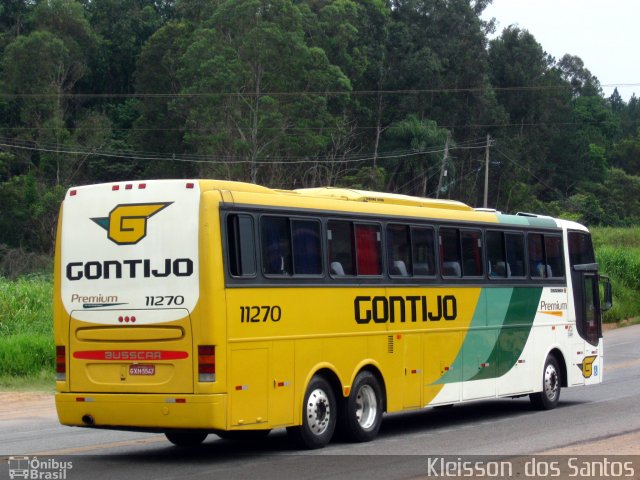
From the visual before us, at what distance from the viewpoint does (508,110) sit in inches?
3610

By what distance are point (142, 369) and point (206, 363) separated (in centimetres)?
84

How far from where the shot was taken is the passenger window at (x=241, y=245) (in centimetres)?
1266

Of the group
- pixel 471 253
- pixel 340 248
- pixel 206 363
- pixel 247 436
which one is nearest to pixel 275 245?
pixel 340 248

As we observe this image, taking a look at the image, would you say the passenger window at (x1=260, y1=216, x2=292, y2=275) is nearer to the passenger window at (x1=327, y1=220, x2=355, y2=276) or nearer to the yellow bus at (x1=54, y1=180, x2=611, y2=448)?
the yellow bus at (x1=54, y1=180, x2=611, y2=448)

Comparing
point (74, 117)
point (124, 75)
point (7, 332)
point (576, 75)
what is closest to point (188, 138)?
point (74, 117)

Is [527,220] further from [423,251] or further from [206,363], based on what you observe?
[206,363]

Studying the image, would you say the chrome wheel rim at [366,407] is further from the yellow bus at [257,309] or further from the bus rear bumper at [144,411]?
the bus rear bumper at [144,411]

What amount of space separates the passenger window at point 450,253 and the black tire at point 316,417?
3400mm

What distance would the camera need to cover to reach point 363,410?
14.8 m

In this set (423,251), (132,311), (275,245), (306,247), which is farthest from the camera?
(423,251)

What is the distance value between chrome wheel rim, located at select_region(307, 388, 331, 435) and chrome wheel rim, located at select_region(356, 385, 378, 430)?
74cm

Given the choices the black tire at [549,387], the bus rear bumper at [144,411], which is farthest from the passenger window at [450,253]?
the bus rear bumper at [144,411]

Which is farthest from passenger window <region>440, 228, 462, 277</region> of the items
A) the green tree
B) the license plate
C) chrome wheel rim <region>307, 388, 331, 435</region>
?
the green tree

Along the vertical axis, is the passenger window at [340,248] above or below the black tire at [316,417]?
above
